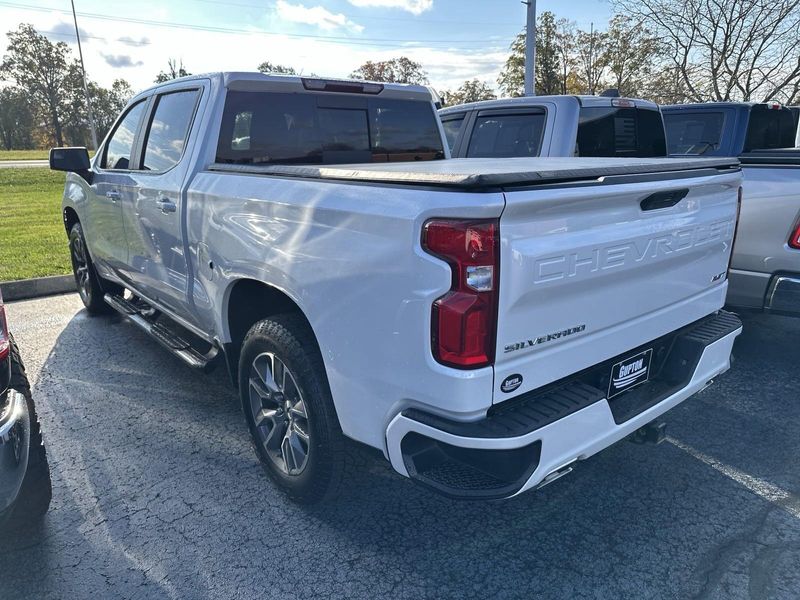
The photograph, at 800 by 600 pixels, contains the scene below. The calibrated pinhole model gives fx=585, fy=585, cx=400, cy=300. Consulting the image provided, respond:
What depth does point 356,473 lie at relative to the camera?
2.69 m

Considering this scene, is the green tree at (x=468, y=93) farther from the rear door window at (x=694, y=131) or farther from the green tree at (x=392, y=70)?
the rear door window at (x=694, y=131)

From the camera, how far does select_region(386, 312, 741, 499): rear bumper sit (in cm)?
193

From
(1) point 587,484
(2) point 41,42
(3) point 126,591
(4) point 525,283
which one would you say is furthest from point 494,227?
(2) point 41,42

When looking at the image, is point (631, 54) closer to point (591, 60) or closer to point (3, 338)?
point (591, 60)

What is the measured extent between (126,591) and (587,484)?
217 cm

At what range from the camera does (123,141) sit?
4.57 m

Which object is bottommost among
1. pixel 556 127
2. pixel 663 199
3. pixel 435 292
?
pixel 435 292

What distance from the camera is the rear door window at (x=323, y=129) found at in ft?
11.4

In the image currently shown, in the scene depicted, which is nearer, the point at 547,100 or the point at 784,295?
the point at 784,295

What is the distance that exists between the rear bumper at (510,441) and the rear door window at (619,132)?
329 centimetres

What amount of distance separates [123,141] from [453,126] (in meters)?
3.04

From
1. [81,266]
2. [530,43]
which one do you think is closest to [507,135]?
[81,266]

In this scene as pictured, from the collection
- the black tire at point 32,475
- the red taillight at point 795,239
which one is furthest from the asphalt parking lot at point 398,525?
the red taillight at point 795,239

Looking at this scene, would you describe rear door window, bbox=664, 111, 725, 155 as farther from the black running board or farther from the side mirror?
the side mirror
